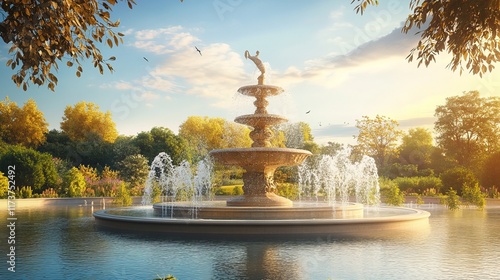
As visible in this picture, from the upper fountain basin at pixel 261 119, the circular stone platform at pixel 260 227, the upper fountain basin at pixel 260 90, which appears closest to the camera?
the circular stone platform at pixel 260 227

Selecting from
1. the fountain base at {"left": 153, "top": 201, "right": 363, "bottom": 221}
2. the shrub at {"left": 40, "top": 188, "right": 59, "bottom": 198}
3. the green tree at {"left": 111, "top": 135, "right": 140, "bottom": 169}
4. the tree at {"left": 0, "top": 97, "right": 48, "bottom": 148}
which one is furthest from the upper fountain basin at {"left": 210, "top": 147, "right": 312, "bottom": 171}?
the tree at {"left": 0, "top": 97, "right": 48, "bottom": 148}

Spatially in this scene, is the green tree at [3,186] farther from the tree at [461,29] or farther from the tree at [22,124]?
the tree at [461,29]

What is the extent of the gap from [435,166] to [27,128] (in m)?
47.7

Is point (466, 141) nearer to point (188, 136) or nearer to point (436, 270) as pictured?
point (188, 136)

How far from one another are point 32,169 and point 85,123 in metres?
28.7

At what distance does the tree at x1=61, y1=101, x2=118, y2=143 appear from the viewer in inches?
Result: 2429

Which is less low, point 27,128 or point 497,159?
point 27,128

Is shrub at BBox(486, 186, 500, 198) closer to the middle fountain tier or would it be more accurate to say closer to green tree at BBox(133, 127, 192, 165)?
the middle fountain tier

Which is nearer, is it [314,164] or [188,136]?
[314,164]

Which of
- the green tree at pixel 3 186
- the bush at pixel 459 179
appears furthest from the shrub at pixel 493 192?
the green tree at pixel 3 186

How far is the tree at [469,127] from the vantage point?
48844 millimetres

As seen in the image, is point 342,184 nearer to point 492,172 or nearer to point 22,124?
point 492,172

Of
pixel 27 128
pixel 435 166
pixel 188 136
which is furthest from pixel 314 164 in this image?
pixel 27 128

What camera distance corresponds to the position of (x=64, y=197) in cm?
3300
